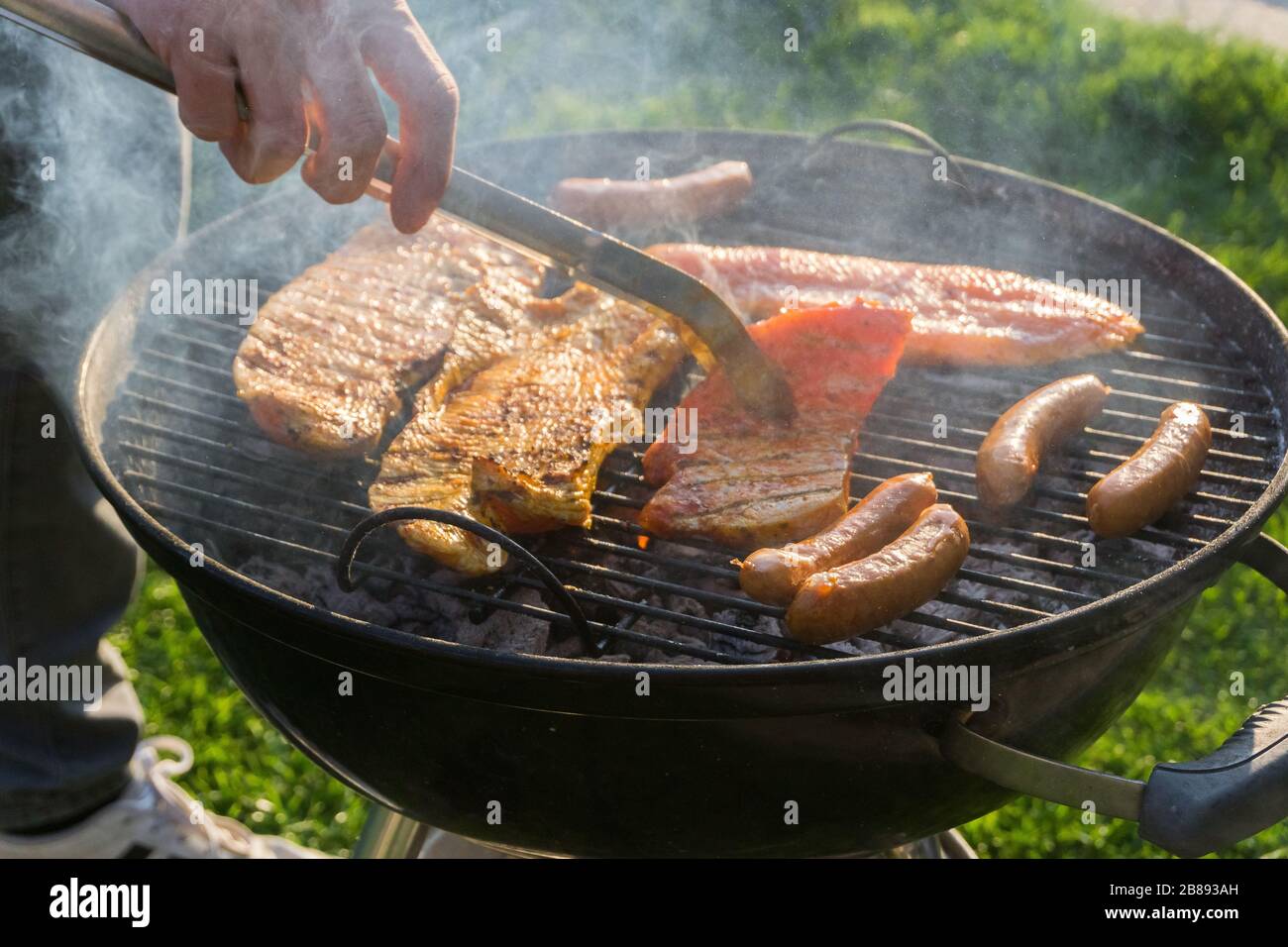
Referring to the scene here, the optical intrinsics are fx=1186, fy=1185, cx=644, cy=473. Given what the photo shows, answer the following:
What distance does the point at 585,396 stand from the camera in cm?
294

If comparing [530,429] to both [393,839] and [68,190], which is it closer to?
[393,839]

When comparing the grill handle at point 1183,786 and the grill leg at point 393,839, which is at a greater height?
the grill handle at point 1183,786

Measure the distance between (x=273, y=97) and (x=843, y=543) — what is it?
140 cm

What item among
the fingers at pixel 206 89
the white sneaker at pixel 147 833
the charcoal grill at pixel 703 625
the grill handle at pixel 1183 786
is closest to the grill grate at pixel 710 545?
the charcoal grill at pixel 703 625

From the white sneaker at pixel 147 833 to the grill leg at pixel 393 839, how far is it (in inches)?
21.4

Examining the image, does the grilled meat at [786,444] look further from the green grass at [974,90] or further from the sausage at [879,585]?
the green grass at [974,90]

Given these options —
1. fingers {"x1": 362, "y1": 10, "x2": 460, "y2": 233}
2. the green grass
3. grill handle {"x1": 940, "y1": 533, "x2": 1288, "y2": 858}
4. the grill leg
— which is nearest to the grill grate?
grill handle {"x1": 940, "y1": 533, "x2": 1288, "y2": 858}

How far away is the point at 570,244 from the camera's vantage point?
2537mm

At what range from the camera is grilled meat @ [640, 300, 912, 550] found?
2582 mm

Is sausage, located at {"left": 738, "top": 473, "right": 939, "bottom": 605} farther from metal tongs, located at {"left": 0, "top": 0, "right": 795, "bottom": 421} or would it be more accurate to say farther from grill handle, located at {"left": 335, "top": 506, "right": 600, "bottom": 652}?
metal tongs, located at {"left": 0, "top": 0, "right": 795, "bottom": 421}

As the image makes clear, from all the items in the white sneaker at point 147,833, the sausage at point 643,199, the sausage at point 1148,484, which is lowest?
the white sneaker at point 147,833

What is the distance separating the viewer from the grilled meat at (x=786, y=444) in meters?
2.58
